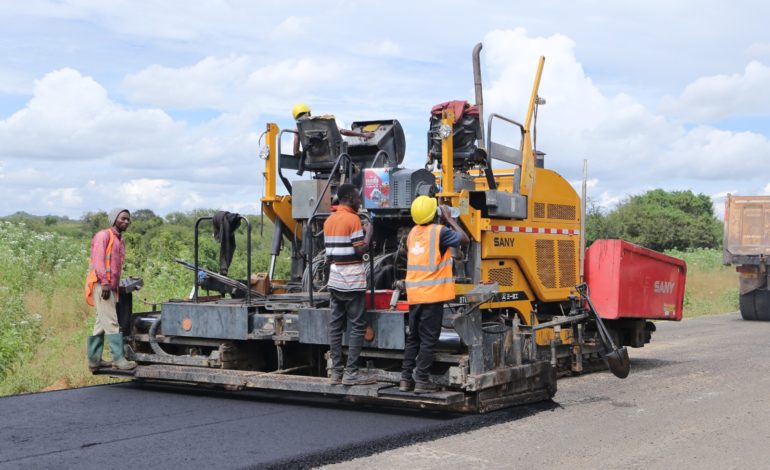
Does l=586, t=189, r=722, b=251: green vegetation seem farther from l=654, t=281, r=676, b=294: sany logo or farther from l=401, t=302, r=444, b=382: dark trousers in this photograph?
l=401, t=302, r=444, b=382: dark trousers

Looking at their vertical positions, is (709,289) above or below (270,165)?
below

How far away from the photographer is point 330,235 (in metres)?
7.23

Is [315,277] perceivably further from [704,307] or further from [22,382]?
[704,307]

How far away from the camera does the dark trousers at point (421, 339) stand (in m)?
6.93

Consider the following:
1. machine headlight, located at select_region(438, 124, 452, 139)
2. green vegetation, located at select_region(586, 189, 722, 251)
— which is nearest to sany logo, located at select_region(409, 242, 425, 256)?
machine headlight, located at select_region(438, 124, 452, 139)

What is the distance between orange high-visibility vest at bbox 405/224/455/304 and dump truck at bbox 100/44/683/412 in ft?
0.76

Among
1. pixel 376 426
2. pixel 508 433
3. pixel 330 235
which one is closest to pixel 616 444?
pixel 508 433

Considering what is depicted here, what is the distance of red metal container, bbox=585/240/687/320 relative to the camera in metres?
9.45

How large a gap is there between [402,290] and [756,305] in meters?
11.6

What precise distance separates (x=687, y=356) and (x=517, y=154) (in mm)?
4034

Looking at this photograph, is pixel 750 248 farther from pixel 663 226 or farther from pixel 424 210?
pixel 663 226

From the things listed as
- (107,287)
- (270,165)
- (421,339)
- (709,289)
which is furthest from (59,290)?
(709,289)

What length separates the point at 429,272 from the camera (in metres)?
6.99

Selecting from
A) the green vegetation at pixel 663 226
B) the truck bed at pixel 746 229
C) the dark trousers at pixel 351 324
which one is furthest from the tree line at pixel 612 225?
the truck bed at pixel 746 229
